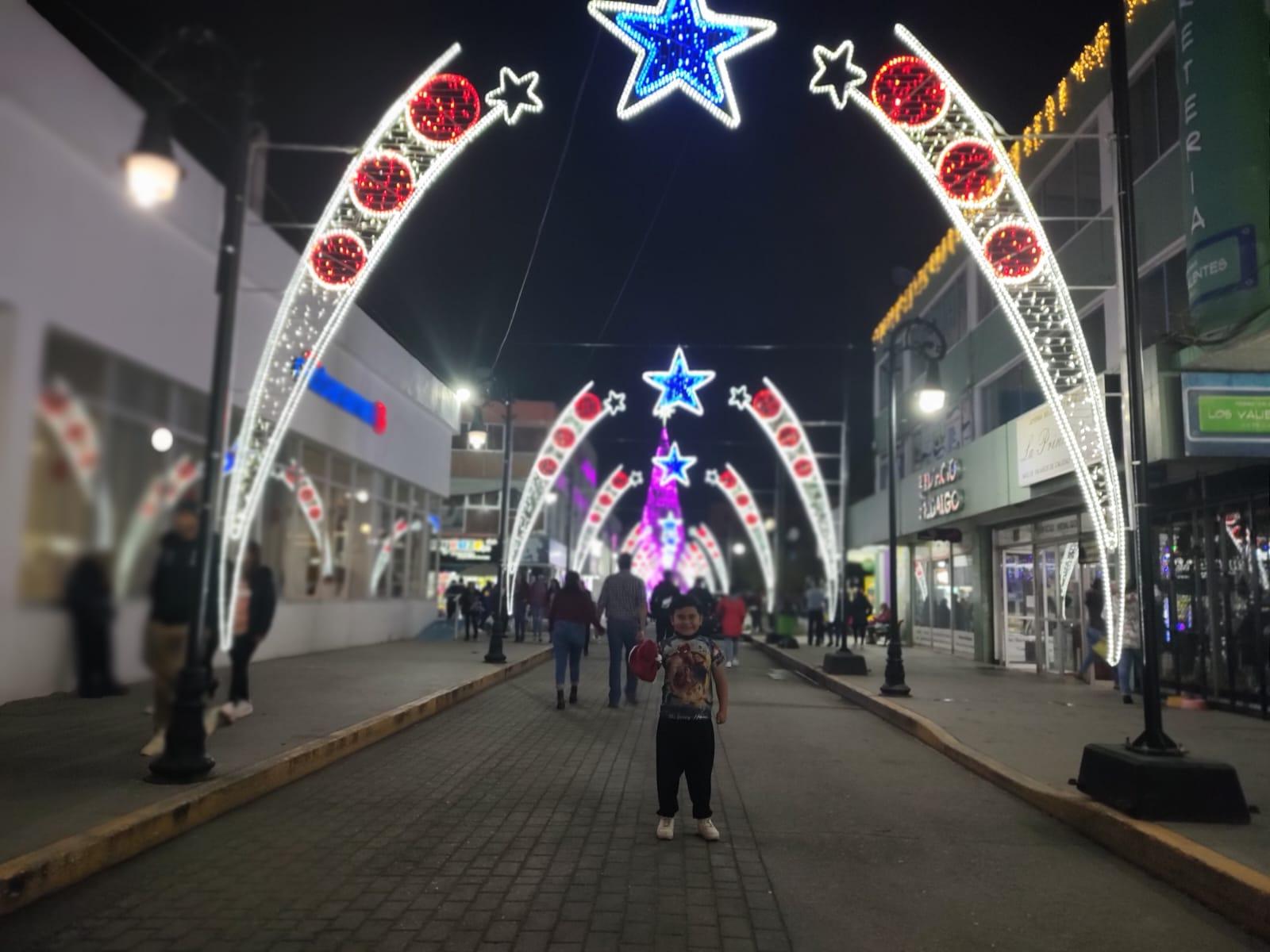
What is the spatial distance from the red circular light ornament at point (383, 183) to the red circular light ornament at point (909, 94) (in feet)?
17.9

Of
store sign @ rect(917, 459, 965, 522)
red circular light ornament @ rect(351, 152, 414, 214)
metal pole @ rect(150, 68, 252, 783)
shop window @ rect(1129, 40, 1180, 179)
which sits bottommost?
metal pole @ rect(150, 68, 252, 783)

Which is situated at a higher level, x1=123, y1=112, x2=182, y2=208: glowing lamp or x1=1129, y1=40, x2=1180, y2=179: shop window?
x1=1129, y1=40, x2=1180, y2=179: shop window

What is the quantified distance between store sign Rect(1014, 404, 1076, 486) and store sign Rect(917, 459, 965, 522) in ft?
13.4

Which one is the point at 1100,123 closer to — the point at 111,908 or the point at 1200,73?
the point at 1200,73

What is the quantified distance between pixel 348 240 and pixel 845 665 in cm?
1438

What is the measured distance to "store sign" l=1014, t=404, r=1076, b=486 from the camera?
15109 mm

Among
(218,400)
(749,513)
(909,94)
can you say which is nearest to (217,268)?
(218,400)

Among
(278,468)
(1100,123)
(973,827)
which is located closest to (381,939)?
(278,468)

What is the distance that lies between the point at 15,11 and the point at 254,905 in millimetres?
3954

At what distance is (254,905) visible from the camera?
481 centimetres

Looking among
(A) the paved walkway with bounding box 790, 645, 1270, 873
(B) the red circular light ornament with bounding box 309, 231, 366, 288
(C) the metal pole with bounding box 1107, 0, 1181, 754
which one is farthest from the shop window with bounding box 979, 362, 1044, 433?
(B) the red circular light ornament with bounding box 309, 231, 366, 288

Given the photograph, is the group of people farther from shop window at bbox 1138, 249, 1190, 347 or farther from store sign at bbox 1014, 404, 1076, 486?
store sign at bbox 1014, 404, 1076, 486

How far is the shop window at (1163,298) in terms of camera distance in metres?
13.5

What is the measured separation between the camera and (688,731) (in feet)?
20.2
